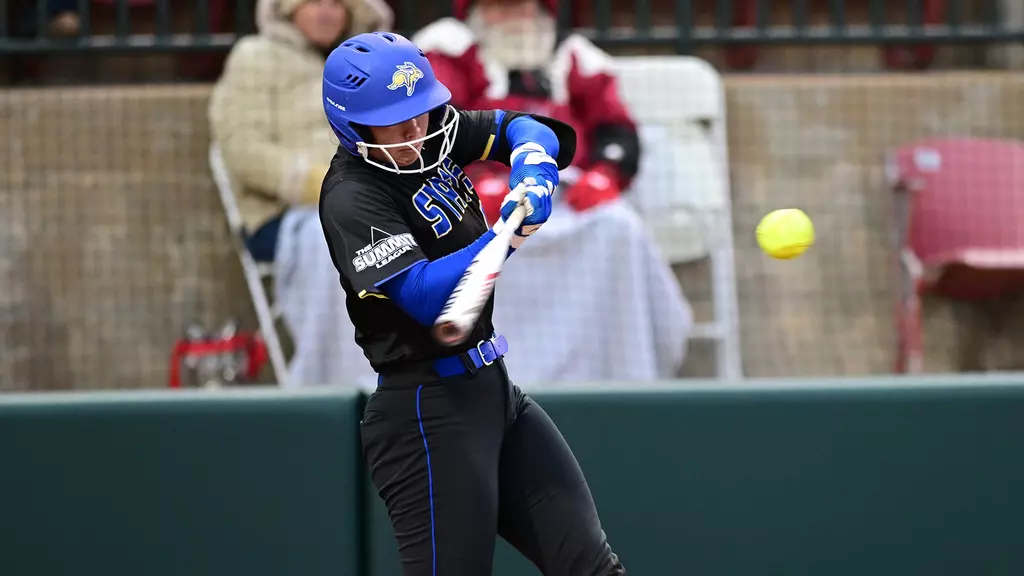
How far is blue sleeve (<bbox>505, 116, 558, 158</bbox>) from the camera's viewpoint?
8.98 ft

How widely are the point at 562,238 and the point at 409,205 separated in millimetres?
2605

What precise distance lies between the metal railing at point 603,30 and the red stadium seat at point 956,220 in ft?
1.75

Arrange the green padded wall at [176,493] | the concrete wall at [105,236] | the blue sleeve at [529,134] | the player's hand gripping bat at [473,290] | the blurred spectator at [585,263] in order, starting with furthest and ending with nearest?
the concrete wall at [105,236], the blurred spectator at [585,263], the green padded wall at [176,493], the blue sleeve at [529,134], the player's hand gripping bat at [473,290]

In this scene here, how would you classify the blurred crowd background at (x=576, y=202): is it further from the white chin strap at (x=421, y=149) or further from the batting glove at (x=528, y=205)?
the batting glove at (x=528, y=205)

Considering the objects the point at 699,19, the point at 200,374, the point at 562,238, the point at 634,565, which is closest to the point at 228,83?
the point at 200,374

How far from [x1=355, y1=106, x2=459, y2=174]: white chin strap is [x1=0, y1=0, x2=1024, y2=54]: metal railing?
2.93 metres

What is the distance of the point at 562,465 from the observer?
2.68 meters

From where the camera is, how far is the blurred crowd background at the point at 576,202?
5.19 metres

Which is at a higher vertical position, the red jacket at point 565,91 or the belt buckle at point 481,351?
the red jacket at point 565,91

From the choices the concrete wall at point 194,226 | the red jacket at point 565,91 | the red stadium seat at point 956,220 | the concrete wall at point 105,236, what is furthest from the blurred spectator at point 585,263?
the concrete wall at point 105,236

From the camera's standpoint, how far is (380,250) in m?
2.42

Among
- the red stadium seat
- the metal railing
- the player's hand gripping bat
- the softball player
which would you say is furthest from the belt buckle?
the red stadium seat

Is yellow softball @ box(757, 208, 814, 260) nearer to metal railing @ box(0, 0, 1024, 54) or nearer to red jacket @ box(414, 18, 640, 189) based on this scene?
red jacket @ box(414, 18, 640, 189)

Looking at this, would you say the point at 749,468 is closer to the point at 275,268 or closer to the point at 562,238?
the point at 562,238
